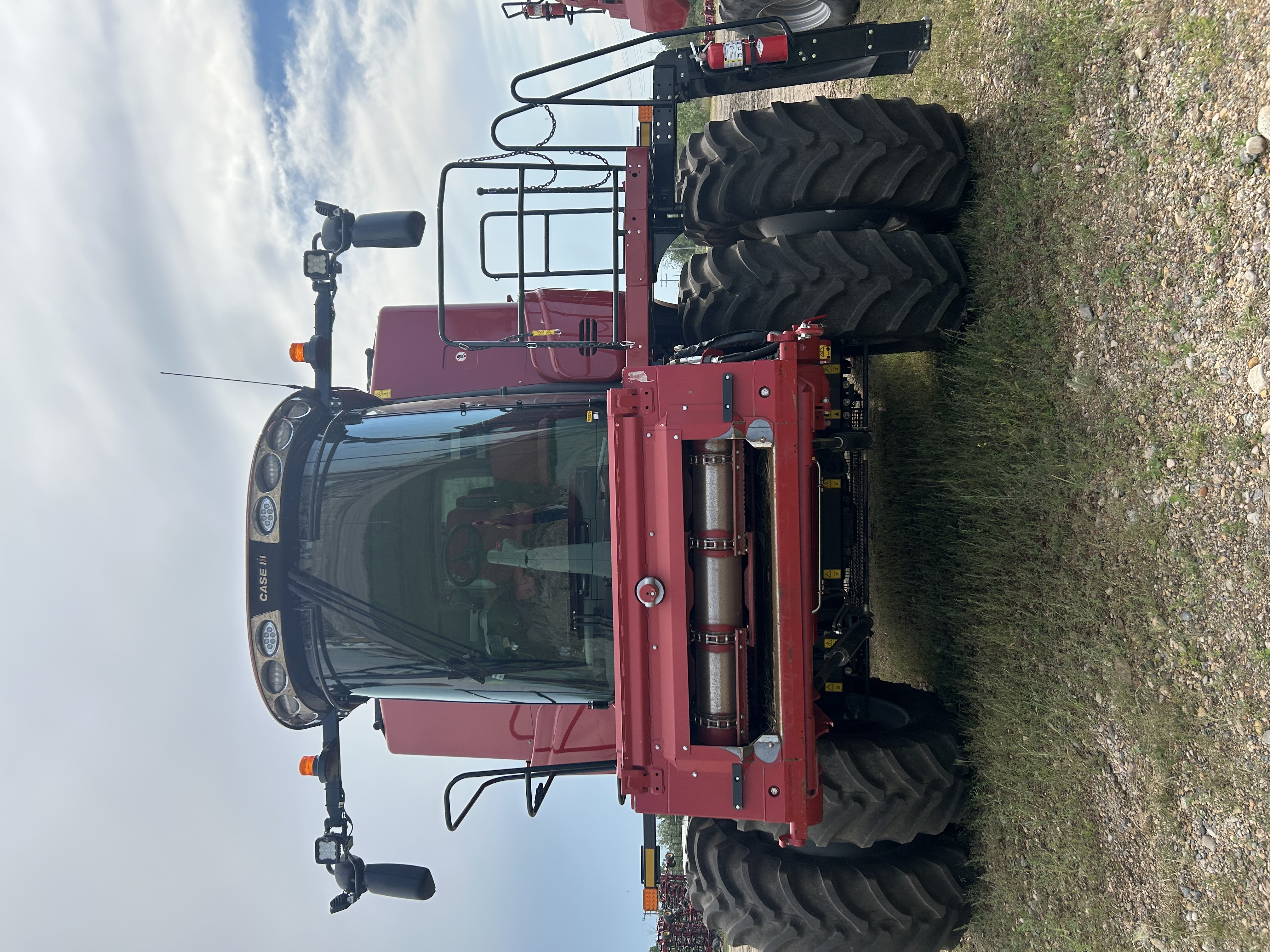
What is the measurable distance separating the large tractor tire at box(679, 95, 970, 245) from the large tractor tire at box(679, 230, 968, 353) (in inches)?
6.8

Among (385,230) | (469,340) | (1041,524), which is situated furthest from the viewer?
(469,340)

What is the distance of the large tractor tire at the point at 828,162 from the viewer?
12.4 feet

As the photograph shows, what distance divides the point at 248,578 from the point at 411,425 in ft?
3.32

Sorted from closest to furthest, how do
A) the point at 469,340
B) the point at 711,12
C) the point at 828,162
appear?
the point at 828,162 → the point at 469,340 → the point at 711,12

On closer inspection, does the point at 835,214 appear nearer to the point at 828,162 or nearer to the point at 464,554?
the point at 828,162

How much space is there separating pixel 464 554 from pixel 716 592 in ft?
3.71

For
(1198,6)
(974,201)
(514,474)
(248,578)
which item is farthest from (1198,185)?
(248,578)

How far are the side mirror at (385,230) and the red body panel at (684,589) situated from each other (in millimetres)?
1902

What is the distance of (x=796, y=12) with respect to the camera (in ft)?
19.9

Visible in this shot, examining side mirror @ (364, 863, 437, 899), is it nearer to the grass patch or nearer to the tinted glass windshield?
the tinted glass windshield

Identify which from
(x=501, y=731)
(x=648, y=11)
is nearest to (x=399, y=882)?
(x=501, y=731)

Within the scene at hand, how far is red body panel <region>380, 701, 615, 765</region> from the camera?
4.19 metres

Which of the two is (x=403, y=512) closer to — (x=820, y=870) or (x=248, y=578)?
(x=248, y=578)

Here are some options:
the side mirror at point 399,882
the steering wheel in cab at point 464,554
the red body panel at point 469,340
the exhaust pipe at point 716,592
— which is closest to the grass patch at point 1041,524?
the exhaust pipe at point 716,592
